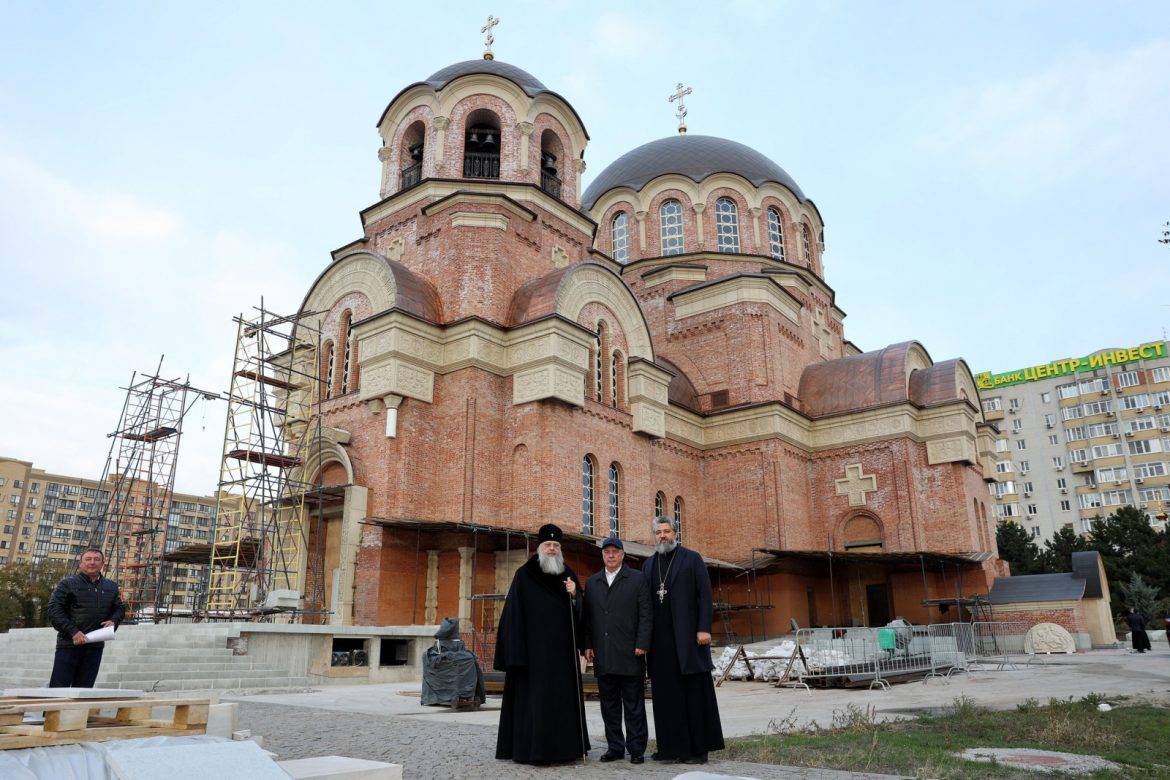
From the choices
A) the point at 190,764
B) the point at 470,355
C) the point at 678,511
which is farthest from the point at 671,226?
the point at 190,764

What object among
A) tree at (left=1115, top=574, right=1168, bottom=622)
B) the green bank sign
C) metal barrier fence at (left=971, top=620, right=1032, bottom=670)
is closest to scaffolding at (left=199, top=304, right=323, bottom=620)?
metal barrier fence at (left=971, top=620, right=1032, bottom=670)

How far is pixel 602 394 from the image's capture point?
20531 millimetres

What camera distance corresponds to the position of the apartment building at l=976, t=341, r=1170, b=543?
51781 millimetres

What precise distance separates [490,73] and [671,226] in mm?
9384

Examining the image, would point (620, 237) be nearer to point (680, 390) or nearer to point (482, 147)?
point (680, 390)

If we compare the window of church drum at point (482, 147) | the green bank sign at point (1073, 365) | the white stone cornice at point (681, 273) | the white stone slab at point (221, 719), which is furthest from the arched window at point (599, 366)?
the green bank sign at point (1073, 365)

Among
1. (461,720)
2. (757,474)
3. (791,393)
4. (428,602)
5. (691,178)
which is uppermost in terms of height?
(691,178)

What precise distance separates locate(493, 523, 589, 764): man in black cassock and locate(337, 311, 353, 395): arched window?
1408cm

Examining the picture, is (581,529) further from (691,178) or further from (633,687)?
(691,178)

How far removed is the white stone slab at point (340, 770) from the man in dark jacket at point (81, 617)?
12.3 feet

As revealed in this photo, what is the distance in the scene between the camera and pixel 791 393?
25.7 meters

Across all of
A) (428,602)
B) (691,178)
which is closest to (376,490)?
(428,602)

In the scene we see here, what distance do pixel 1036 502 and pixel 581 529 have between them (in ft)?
155

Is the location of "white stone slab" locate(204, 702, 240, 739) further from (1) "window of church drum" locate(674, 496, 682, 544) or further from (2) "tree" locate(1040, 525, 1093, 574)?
(2) "tree" locate(1040, 525, 1093, 574)
